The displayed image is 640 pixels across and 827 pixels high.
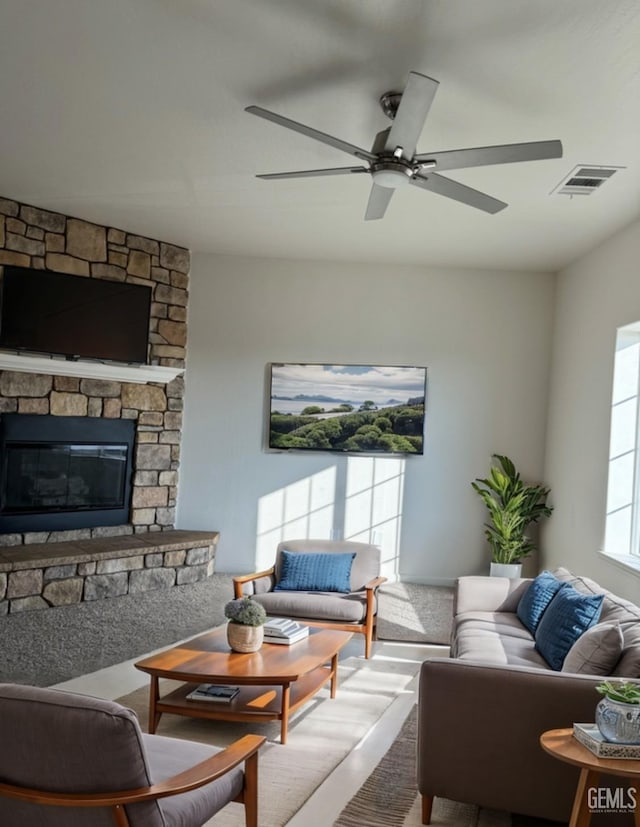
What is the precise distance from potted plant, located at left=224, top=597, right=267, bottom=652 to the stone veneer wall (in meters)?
3.05

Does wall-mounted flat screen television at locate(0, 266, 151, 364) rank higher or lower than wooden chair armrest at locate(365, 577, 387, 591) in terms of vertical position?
higher

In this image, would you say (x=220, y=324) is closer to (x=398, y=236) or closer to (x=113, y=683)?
(x=398, y=236)

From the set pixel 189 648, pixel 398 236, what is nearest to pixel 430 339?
pixel 398 236

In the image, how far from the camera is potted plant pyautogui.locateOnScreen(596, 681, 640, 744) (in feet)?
7.52

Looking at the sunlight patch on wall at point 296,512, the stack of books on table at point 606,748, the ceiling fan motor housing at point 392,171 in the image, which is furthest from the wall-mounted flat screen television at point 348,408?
the stack of books on table at point 606,748

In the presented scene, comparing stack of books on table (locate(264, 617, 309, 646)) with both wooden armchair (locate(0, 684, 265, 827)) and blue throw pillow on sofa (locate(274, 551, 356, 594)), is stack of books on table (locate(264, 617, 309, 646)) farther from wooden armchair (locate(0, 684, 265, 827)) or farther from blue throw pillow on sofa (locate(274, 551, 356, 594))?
wooden armchair (locate(0, 684, 265, 827))

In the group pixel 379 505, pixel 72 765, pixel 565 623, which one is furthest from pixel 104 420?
pixel 72 765

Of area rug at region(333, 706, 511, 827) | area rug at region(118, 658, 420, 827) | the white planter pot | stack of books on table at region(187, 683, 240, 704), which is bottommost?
area rug at region(118, 658, 420, 827)

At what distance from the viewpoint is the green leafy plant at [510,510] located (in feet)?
22.2

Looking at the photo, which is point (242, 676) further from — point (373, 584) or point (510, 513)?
point (510, 513)

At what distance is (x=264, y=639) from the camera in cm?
410

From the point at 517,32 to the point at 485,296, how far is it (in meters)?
4.32

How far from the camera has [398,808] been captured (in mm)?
2893

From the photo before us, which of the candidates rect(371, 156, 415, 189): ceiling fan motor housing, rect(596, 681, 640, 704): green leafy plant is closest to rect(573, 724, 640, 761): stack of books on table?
rect(596, 681, 640, 704): green leafy plant
